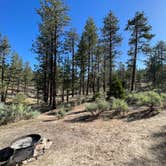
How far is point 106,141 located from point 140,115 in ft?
11.6

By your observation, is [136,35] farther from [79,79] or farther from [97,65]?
[79,79]

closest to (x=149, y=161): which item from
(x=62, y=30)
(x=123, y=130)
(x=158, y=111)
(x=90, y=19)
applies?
(x=123, y=130)

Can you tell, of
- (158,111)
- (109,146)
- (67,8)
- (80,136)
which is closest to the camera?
(109,146)

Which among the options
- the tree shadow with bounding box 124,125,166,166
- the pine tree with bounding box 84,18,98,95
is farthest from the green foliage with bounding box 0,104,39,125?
the pine tree with bounding box 84,18,98,95

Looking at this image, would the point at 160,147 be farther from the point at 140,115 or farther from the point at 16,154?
the point at 16,154

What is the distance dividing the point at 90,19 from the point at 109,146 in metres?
22.4

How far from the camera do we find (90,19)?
25062 millimetres

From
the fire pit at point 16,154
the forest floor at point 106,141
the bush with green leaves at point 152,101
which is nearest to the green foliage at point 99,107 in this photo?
the forest floor at point 106,141

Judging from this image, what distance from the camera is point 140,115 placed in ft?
28.7

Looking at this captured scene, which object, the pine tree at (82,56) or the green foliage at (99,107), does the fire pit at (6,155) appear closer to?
the green foliage at (99,107)

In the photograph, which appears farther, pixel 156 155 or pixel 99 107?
pixel 99 107

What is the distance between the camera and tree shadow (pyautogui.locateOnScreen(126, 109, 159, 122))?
8.36m

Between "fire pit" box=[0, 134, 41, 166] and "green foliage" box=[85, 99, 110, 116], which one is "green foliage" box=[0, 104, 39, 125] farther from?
"fire pit" box=[0, 134, 41, 166]

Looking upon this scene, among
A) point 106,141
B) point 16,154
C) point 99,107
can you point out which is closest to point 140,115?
point 99,107
